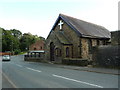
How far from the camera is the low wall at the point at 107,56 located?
13.8 meters

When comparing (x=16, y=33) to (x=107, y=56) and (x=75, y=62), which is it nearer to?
(x=75, y=62)

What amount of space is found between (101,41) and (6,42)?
73.2 meters

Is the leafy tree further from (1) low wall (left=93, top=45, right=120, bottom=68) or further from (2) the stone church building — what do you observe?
(1) low wall (left=93, top=45, right=120, bottom=68)

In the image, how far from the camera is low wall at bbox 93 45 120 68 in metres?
13.8

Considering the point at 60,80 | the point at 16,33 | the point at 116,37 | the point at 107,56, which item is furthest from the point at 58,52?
the point at 16,33

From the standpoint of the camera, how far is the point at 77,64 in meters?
18.0

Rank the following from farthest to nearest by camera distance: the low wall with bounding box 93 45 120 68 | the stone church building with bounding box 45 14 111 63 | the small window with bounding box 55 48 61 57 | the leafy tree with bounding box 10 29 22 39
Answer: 1. the leafy tree with bounding box 10 29 22 39
2. the small window with bounding box 55 48 61 57
3. the stone church building with bounding box 45 14 111 63
4. the low wall with bounding box 93 45 120 68

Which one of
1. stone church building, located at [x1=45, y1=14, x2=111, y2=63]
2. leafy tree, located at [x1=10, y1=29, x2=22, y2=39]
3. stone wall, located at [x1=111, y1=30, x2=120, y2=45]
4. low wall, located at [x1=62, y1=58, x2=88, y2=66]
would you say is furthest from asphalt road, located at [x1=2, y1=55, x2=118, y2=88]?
leafy tree, located at [x1=10, y1=29, x2=22, y2=39]

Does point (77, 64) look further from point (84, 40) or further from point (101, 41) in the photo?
point (101, 41)

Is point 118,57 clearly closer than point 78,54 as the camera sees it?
Yes

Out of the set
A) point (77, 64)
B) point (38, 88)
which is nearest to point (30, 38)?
point (77, 64)

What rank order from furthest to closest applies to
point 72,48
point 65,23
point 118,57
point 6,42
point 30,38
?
point 30,38 → point 6,42 → point 65,23 → point 72,48 → point 118,57

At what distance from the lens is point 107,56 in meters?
14.6

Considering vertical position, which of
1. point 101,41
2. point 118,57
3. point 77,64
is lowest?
point 77,64
